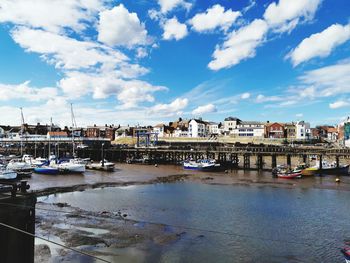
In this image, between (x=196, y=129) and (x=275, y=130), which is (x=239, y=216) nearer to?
(x=275, y=130)

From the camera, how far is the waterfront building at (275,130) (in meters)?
122

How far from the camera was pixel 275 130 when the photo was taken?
122m

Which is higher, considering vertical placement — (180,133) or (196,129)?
(196,129)

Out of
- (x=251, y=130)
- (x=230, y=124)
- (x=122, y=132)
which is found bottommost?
(x=251, y=130)

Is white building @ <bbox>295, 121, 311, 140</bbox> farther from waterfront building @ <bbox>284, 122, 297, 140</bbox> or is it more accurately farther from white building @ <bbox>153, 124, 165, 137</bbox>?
white building @ <bbox>153, 124, 165, 137</bbox>

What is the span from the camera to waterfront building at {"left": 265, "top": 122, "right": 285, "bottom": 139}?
122 m

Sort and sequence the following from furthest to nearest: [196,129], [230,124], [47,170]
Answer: [230,124] < [196,129] < [47,170]

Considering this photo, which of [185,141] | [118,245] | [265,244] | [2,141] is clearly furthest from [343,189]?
[2,141]

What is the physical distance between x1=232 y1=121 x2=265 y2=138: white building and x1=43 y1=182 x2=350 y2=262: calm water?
8713cm

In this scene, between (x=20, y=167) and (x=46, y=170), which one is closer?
(x=46, y=170)

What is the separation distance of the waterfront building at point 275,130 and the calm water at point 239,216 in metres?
86.5

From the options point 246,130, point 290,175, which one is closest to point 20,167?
point 290,175

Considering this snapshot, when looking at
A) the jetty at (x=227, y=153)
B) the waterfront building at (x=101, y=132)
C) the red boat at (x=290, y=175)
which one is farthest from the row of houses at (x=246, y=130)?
the red boat at (x=290, y=175)

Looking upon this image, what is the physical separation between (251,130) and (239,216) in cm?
10435
